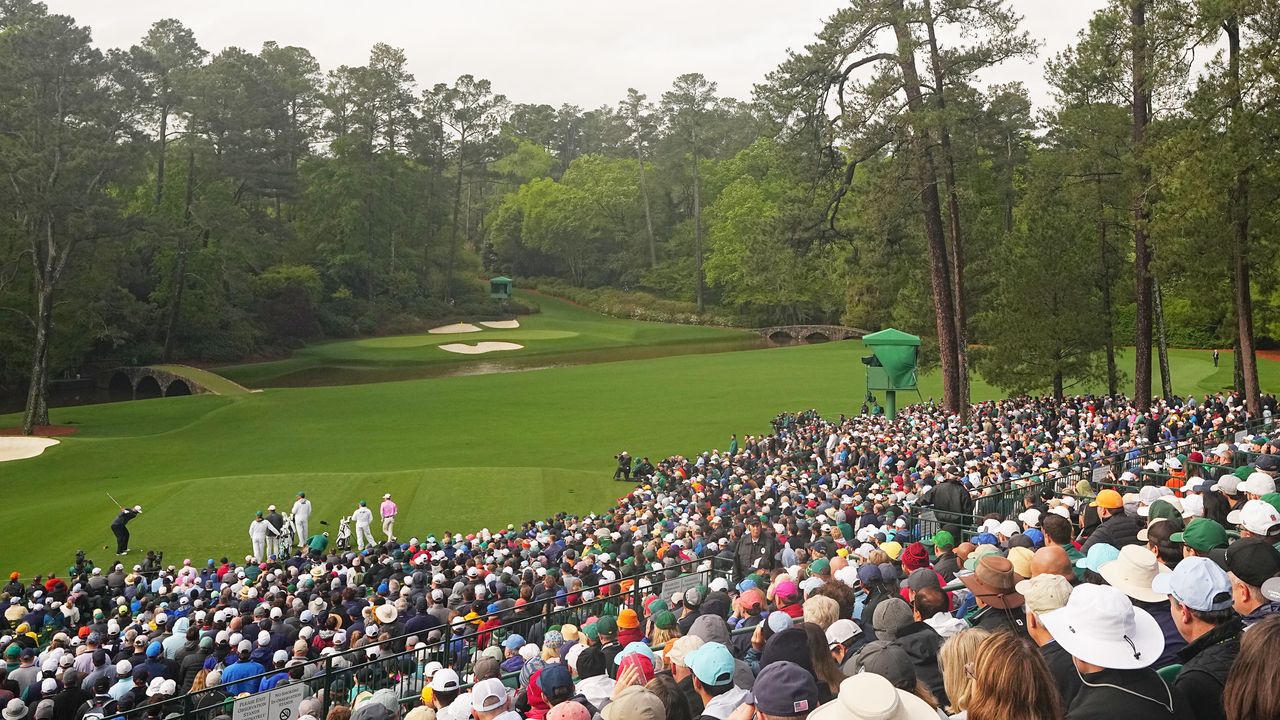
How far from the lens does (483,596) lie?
13.5 m

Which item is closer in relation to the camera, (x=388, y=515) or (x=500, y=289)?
(x=388, y=515)

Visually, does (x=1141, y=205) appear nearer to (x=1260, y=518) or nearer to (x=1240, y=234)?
(x=1240, y=234)

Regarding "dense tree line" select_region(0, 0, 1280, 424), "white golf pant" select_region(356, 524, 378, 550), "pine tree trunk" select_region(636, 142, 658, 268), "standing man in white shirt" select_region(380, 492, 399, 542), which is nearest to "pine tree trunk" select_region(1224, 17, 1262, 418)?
"dense tree line" select_region(0, 0, 1280, 424)

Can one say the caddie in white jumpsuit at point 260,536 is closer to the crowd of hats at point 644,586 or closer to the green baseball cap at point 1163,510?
the crowd of hats at point 644,586

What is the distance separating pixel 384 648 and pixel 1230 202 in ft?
65.8

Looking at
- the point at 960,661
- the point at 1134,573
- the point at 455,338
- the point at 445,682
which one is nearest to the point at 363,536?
the point at 445,682

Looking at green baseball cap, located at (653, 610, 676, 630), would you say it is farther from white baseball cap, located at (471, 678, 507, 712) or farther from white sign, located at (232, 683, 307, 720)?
white sign, located at (232, 683, 307, 720)

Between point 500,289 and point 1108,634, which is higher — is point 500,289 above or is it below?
above

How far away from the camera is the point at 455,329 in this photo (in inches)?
2931

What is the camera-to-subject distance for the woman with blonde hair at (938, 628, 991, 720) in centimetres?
417

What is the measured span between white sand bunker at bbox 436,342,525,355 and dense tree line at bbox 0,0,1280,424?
33.3 feet

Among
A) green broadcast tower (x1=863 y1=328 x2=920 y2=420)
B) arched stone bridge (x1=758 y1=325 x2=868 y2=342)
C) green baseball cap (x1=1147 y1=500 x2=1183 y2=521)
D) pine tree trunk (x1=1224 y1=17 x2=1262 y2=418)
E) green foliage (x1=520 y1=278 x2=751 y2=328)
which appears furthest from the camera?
green foliage (x1=520 y1=278 x2=751 y2=328)

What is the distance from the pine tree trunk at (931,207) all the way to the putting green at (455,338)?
41435mm

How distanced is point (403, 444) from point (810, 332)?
139 feet
